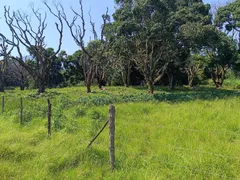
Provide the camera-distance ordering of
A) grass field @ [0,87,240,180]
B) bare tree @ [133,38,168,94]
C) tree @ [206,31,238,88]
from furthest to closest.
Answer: bare tree @ [133,38,168,94] → tree @ [206,31,238,88] → grass field @ [0,87,240,180]

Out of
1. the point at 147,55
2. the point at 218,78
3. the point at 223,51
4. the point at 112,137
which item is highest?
the point at 223,51

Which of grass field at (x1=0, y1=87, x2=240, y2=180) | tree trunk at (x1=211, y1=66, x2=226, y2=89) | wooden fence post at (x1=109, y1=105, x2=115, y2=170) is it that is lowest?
grass field at (x1=0, y1=87, x2=240, y2=180)

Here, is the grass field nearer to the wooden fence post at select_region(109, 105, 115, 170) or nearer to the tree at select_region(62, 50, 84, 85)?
the wooden fence post at select_region(109, 105, 115, 170)

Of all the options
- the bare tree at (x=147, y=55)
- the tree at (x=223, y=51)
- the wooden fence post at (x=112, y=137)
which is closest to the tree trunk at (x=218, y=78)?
the tree at (x=223, y=51)

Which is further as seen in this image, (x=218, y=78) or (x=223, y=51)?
(x=218, y=78)

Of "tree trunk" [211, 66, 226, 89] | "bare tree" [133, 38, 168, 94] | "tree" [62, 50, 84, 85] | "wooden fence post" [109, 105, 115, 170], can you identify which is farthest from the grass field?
"tree" [62, 50, 84, 85]

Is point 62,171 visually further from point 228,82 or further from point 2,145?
point 228,82

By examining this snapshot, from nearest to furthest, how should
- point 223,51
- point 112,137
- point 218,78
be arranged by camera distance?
point 112,137, point 223,51, point 218,78

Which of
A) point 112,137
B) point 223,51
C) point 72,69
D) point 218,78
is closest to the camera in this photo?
point 112,137

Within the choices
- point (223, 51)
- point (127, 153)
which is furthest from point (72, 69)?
point (127, 153)

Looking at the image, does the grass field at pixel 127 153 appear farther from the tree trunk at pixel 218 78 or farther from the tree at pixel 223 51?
the tree trunk at pixel 218 78

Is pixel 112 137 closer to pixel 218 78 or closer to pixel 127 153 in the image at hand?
pixel 127 153

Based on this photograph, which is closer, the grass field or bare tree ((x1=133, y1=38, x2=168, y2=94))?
the grass field

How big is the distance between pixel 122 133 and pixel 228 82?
3380 centimetres
